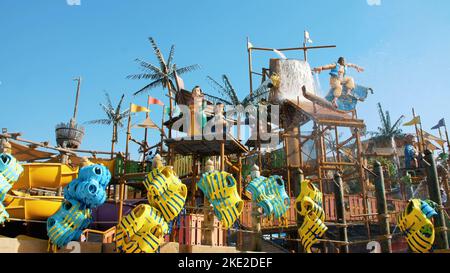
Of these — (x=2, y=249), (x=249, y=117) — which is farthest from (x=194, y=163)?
(x=2, y=249)

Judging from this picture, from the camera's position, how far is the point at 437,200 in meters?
10.8

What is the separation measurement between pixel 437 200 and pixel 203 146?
824cm

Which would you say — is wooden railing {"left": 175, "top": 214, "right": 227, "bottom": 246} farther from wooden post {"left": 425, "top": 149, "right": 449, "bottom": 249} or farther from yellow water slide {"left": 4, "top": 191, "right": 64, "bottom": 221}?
wooden post {"left": 425, "top": 149, "right": 449, "bottom": 249}

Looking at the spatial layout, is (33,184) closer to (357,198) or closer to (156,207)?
(156,207)

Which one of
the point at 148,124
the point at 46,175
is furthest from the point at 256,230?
the point at 148,124

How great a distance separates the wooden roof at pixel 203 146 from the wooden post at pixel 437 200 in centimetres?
658

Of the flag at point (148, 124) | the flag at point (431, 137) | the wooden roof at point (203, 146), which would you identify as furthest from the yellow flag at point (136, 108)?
the flag at point (431, 137)

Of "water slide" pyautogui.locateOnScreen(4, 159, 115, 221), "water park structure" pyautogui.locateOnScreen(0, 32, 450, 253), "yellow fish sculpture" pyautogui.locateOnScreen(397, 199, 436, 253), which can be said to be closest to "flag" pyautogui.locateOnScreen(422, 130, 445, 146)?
"water park structure" pyautogui.locateOnScreen(0, 32, 450, 253)

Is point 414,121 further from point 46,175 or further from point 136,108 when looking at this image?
point 46,175

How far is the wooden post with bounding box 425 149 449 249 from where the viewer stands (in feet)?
34.4

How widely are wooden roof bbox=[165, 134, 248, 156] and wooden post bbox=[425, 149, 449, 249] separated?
658 centimetres

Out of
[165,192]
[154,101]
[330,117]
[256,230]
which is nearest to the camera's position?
[165,192]

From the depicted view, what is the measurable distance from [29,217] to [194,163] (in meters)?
6.86
